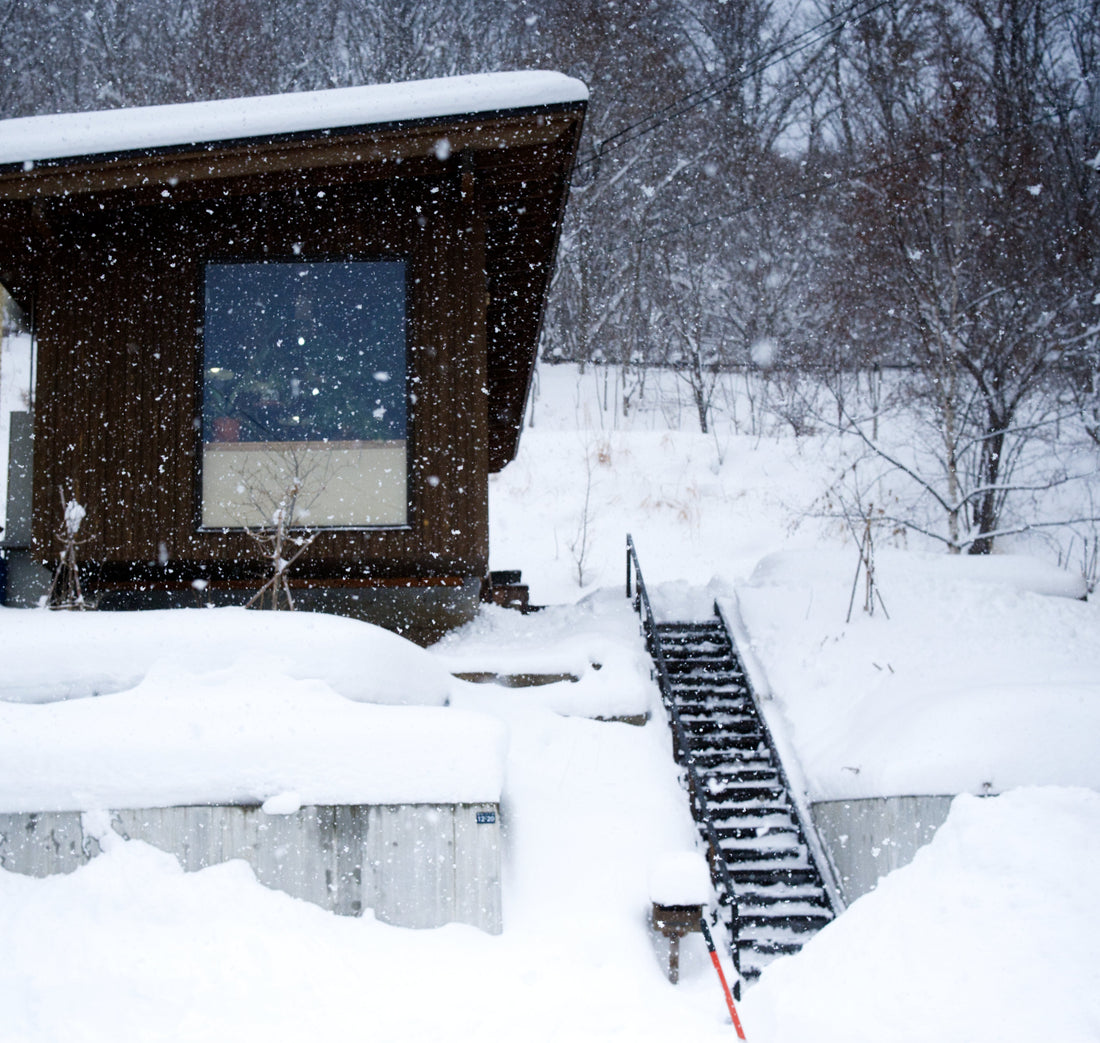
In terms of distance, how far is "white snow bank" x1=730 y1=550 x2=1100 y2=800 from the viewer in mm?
8773

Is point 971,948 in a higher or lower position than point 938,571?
higher

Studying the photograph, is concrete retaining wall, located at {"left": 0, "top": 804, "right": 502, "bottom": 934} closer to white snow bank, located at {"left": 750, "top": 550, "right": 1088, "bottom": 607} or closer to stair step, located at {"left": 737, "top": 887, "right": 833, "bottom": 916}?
stair step, located at {"left": 737, "top": 887, "right": 833, "bottom": 916}

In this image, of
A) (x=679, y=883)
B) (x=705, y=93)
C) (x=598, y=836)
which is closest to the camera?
(x=679, y=883)

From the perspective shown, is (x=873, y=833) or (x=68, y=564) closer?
(x=873, y=833)

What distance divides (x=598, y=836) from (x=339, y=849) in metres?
2.45

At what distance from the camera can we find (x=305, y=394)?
10922mm

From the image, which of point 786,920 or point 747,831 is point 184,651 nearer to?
point 747,831

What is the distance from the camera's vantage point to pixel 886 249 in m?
21.2

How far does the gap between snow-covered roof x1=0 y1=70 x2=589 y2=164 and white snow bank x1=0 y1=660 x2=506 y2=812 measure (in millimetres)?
5523

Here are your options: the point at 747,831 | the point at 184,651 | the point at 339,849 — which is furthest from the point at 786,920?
the point at 184,651

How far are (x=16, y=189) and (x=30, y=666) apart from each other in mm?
5031

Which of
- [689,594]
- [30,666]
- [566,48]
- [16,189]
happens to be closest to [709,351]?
[566,48]

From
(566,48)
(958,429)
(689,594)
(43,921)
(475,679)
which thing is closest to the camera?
(43,921)

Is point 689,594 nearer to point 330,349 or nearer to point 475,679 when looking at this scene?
point 475,679
